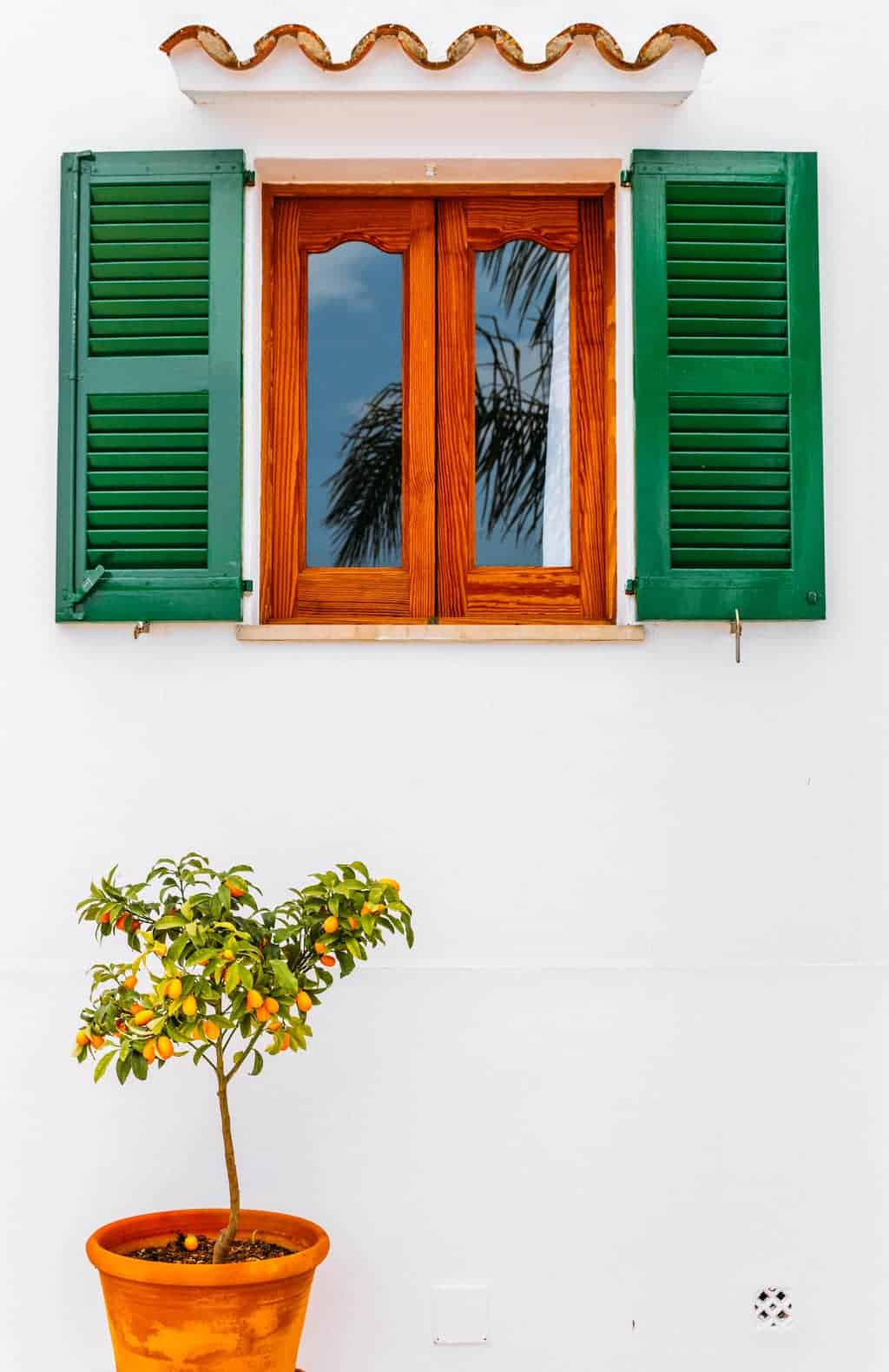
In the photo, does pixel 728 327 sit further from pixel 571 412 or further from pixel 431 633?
pixel 431 633

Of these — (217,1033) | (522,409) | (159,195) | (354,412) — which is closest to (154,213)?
(159,195)

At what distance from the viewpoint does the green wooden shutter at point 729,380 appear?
426cm

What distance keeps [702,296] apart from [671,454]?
1.46ft

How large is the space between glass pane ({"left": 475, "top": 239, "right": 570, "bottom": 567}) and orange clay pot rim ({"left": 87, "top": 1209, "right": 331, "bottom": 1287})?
6.08ft

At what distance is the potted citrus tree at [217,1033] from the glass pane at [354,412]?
1.07m

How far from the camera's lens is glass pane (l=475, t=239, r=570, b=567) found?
4496 millimetres

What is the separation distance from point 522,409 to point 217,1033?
6.61 feet

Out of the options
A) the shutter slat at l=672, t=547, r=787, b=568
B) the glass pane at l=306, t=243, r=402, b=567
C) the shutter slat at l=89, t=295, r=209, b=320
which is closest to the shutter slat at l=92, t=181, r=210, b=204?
the shutter slat at l=89, t=295, r=209, b=320

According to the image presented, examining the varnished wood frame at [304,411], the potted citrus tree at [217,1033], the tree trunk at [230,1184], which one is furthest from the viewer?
the varnished wood frame at [304,411]

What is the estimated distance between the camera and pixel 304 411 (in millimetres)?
→ 4500

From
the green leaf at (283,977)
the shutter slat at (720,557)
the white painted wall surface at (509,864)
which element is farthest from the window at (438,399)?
the green leaf at (283,977)

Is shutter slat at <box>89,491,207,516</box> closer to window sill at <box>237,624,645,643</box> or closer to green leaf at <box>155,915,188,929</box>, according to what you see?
window sill at <box>237,624,645,643</box>

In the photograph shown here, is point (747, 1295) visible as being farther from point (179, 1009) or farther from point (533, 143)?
point (533, 143)

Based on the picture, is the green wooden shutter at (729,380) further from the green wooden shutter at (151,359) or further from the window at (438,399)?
the green wooden shutter at (151,359)
